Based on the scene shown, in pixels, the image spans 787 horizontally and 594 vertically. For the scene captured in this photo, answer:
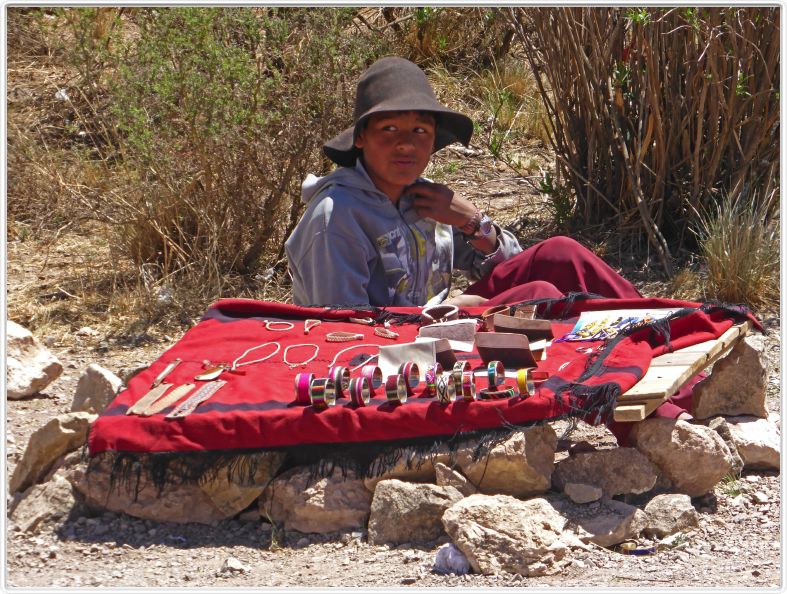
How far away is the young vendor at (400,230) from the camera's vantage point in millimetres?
4301

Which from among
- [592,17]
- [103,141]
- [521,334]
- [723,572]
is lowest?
[723,572]

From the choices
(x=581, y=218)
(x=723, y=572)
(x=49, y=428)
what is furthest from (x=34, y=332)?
(x=723, y=572)

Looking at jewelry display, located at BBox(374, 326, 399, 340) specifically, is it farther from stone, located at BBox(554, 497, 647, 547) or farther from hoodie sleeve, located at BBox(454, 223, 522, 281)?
stone, located at BBox(554, 497, 647, 547)

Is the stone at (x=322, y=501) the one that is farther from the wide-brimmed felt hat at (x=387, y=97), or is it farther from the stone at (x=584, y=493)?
the wide-brimmed felt hat at (x=387, y=97)

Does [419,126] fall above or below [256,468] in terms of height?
above

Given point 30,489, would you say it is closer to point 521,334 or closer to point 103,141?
point 521,334

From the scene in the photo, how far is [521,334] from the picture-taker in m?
3.82

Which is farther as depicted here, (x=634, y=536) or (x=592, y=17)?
(x=592, y=17)

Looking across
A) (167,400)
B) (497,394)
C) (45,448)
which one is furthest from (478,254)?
(45,448)

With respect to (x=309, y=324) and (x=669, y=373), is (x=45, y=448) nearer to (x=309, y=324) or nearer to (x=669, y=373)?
(x=309, y=324)

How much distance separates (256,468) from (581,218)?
3592 millimetres

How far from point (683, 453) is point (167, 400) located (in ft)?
5.09

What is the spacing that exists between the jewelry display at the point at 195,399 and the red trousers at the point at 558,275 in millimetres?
1311

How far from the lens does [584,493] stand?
3.32 meters
